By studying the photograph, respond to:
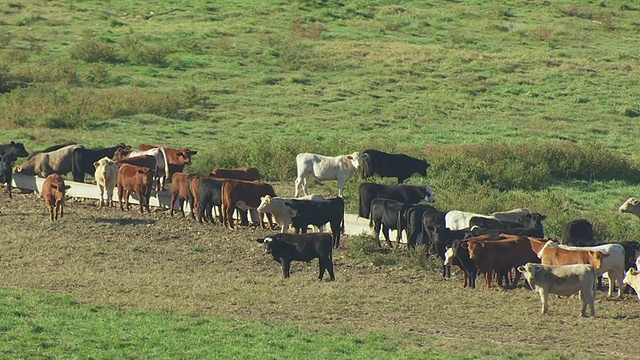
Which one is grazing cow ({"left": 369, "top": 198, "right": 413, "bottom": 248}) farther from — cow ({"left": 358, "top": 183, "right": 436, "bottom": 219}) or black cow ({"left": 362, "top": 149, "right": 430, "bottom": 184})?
black cow ({"left": 362, "top": 149, "right": 430, "bottom": 184})

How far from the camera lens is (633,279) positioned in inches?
671

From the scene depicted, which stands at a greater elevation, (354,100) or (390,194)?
(390,194)

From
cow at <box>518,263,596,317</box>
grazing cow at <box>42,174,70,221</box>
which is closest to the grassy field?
grazing cow at <box>42,174,70,221</box>

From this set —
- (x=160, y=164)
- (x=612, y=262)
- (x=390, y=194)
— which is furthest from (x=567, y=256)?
(x=160, y=164)

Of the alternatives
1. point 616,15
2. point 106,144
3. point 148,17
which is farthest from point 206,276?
point 616,15

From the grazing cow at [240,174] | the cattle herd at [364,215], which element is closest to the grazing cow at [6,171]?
the cattle herd at [364,215]

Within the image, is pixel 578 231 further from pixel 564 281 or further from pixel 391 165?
pixel 391 165

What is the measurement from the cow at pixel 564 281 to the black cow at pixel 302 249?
10.7ft

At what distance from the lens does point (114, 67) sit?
143 ft

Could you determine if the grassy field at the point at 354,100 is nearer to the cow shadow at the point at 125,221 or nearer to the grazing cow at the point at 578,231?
the cow shadow at the point at 125,221

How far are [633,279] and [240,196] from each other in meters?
7.73

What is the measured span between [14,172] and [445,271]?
11.6m

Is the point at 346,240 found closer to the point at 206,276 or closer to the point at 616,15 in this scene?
the point at 206,276

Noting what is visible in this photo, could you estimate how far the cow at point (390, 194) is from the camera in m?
23.0
